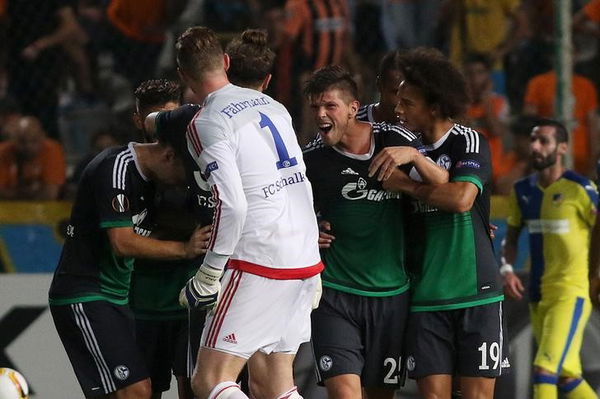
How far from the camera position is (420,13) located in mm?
10578

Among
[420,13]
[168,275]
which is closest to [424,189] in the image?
[168,275]

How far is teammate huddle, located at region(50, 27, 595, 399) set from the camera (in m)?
6.34

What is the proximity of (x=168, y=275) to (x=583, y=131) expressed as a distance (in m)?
4.33

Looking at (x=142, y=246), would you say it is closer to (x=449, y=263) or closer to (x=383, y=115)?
(x=449, y=263)

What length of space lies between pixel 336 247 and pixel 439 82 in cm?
100

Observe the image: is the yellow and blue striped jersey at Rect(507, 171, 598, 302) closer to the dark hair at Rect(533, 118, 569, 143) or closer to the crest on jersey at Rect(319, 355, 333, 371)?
the dark hair at Rect(533, 118, 569, 143)

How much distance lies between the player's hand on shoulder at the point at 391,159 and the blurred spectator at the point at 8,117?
4550 millimetres

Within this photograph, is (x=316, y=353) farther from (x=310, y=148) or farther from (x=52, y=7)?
(x=52, y=7)

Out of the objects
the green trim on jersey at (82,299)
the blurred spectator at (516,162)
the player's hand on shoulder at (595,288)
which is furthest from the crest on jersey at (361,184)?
the blurred spectator at (516,162)

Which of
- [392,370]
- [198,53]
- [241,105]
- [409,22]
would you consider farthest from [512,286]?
[198,53]

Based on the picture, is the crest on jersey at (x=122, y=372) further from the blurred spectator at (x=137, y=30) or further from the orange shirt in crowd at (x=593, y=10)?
the orange shirt in crowd at (x=593, y=10)

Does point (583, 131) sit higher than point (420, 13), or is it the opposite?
point (420, 13)

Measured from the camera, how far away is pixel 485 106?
1038cm

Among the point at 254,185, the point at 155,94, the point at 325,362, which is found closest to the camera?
the point at 254,185
